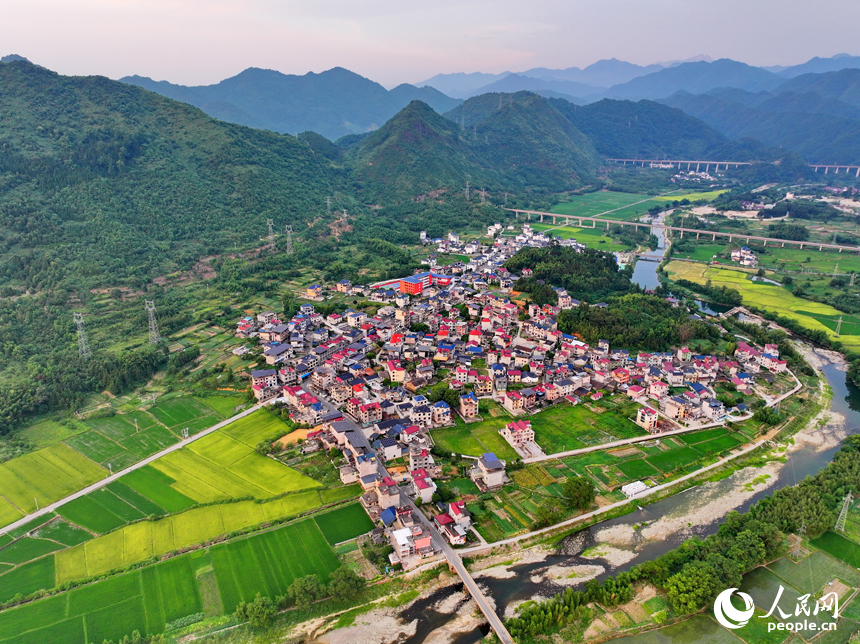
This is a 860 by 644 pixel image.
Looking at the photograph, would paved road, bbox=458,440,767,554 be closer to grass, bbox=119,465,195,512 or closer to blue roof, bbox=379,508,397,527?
blue roof, bbox=379,508,397,527

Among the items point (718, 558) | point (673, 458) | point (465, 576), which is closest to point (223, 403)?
point (465, 576)

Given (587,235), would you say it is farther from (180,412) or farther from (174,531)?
(174,531)

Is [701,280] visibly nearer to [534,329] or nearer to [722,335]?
[722,335]

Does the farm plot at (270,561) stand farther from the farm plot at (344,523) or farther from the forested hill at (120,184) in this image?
the forested hill at (120,184)

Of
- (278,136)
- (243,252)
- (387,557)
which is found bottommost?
(387,557)

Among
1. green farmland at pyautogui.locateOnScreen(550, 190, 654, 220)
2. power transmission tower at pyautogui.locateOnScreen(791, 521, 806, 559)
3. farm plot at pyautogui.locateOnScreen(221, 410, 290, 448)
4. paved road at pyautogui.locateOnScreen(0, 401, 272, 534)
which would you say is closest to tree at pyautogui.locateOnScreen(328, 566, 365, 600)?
farm plot at pyautogui.locateOnScreen(221, 410, 290, 448)

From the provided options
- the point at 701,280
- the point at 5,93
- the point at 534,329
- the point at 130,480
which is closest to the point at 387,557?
the point at 130,480
